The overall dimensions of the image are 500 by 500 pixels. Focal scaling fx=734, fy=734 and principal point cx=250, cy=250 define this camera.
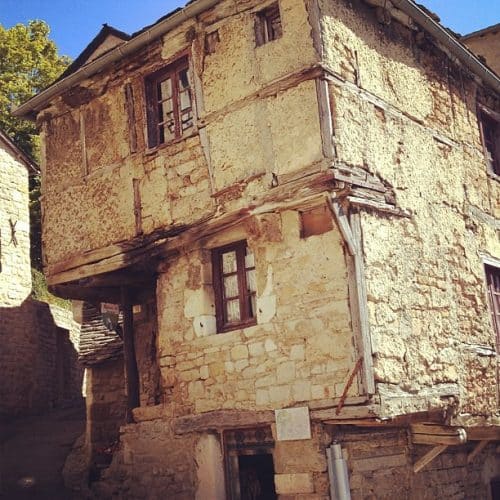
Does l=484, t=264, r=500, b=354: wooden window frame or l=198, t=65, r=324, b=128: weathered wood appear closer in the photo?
l=198, t=65, r=324, b=128: weathered wood

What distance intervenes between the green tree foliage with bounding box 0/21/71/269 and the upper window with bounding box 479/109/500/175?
14.3 m

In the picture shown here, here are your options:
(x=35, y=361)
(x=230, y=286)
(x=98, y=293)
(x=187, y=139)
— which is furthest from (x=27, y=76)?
(x=230, y=286)

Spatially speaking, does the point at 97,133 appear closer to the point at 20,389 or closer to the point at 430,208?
the point at 430,208

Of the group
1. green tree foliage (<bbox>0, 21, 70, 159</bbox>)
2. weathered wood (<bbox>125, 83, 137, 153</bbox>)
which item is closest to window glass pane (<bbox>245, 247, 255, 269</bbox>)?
weathered wood (<bbox>125, 83, 137, 153</bbox>)

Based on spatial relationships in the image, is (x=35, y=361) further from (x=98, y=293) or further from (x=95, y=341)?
(x=98, y=293)

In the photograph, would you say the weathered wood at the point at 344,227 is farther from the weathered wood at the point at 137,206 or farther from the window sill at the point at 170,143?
the weathered wood at the point at 137,206

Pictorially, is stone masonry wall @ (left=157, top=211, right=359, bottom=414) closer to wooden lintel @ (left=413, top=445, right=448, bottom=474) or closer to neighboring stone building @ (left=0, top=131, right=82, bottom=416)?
wooden lintel @ (left=413, top=445, right=448, bottom=474)

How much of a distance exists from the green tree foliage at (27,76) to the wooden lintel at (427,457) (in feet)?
52.6

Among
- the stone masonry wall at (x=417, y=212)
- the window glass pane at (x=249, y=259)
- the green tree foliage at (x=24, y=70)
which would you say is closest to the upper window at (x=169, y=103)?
the window glass pane at (x=249, y=259)

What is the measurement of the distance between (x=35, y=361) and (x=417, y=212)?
11.0 m

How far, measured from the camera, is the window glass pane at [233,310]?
27.3 ft

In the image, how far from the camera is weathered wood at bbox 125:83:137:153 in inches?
365

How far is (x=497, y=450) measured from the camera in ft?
33.0

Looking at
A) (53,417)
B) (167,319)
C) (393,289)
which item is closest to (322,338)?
(393,289)
